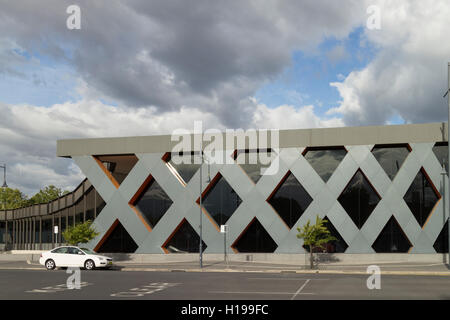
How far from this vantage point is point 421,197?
3462 cm

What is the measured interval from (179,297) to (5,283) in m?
9.48

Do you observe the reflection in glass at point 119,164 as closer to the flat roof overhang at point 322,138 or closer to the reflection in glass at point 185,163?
the flat roof overhang at point 322,138

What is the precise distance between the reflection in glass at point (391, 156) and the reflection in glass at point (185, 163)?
13.8 m

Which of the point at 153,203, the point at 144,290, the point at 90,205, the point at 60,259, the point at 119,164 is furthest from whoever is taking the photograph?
the point at 119,164

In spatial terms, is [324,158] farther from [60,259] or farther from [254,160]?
[60,259]

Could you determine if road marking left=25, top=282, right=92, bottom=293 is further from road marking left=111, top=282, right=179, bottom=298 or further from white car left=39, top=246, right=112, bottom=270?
white car left=39, top=246, right=112, bottom=270

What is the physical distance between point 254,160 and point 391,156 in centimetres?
1025


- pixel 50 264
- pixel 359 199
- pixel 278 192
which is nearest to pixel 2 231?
pixel 50 264

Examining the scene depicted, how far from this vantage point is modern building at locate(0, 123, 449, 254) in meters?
34.3

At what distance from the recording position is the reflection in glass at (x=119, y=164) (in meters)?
40.7

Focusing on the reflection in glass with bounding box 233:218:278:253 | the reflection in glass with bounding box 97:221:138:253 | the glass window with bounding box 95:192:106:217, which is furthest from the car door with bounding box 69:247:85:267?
the reflection in glass with bounding box 233:218:278:253

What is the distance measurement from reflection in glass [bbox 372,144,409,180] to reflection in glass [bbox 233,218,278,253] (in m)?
10.1

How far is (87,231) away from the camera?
35.9 metres
